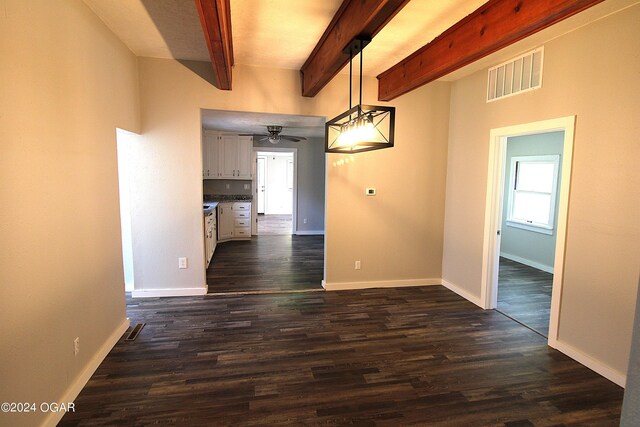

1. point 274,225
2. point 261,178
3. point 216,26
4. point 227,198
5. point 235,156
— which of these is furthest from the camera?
point 261,178

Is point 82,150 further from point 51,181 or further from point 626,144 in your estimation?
point 626,144

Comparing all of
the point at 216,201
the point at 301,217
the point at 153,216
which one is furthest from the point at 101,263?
the point at 301,217

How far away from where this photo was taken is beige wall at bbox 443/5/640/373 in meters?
2.42

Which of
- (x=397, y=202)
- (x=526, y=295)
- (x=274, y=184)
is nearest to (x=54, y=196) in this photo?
(x=397, y=202)

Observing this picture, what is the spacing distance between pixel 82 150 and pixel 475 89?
405 cm

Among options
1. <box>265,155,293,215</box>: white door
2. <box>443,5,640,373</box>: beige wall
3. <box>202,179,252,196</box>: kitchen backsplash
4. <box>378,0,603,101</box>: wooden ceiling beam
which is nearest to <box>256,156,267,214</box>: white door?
<box>265,155,293,215</box>: white door

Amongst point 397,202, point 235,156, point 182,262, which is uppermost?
point 235,156

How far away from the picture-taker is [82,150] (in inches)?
95.6

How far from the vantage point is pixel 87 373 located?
2418mm

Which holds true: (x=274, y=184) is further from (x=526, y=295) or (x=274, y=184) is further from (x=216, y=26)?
(x=216, y=26)

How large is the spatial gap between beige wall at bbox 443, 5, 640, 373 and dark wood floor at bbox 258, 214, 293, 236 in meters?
6.50

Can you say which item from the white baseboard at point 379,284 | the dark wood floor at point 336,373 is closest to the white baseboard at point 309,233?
the white baseboard at point 379,284

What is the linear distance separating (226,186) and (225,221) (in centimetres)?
97

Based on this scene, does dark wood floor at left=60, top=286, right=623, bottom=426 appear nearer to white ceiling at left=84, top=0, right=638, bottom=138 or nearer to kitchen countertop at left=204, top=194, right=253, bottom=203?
white ceiling at left=84, top=0, right=638, bottom=138
